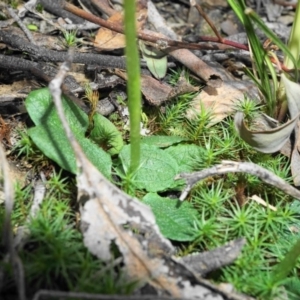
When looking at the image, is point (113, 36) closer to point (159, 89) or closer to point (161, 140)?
point (159, 89)

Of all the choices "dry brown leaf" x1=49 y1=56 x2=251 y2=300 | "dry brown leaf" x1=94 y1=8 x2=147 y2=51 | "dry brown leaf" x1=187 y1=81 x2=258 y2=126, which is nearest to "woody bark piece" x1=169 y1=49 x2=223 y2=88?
"dry brown leaf" x1=187 y1=81 x2=258 y2=126

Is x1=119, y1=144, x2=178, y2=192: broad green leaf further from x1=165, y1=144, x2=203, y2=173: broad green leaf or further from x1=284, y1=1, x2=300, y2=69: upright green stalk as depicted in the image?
x1=284, y1=1, x2=300, y2=69: upright green stalk

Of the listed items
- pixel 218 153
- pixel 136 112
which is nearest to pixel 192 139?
pixel 218 153

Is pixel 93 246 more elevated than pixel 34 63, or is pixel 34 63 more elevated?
pixel 34 63

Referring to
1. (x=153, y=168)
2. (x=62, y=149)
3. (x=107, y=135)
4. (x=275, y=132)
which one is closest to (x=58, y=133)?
(x=62, y=149)

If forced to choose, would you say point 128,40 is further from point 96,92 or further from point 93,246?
point 96,92

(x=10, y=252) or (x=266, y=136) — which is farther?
(x=266, y=136)
